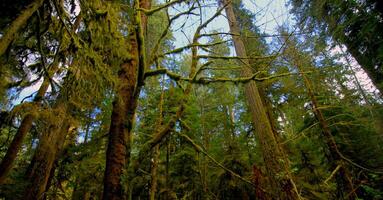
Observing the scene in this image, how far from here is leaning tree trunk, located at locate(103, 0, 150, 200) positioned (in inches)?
124

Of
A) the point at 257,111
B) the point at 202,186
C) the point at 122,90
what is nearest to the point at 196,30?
the point at 122,90

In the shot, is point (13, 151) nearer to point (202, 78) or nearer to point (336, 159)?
point (202, 78)

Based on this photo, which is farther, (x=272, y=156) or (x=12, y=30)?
(x=272, y=156)

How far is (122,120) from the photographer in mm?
3605

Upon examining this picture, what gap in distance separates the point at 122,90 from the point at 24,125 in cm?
306

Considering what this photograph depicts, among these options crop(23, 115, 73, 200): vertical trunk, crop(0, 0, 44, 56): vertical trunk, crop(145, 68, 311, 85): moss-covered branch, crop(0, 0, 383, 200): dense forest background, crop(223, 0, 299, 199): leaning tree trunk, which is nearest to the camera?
crop(0, 0, 44, 56): vertical trunk

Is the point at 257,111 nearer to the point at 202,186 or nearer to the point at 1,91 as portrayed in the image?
the point at 202,186

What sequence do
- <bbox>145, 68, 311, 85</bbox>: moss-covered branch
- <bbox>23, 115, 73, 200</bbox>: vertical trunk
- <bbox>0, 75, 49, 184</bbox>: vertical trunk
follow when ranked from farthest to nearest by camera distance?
1. <bbox>23, 115, 73, 200</bbox>: vertical trunk
2. <bbox>0, 75, 49, 184</bbox>: vertical trunk
3. <bbox>145, 68, 311, 85</bbox>: moss-covered branch

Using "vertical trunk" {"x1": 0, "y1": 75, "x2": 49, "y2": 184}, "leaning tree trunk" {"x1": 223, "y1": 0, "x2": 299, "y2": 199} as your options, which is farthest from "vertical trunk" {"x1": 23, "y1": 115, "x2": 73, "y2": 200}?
"leaning tree trunk" {"x1": 223, "y1": 0, "x2": 299, "y2": 199}

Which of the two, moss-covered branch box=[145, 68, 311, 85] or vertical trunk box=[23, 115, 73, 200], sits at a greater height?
moss-covered branch box=[145, 68, 311, 85]

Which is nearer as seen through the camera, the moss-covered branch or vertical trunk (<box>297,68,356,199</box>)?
the moss-covered branch

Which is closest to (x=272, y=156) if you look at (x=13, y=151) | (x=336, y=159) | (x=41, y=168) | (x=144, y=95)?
(x=336, y=159)

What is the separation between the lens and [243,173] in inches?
340

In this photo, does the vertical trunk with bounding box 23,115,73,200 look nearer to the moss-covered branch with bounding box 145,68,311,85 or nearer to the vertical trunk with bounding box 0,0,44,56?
the moss-covered branch with bounding box 145,68,311,85
